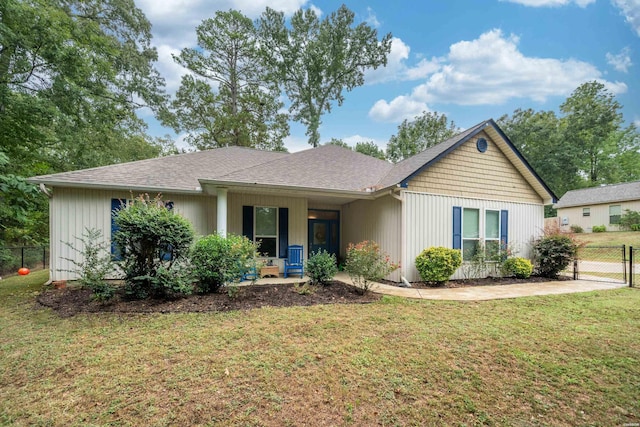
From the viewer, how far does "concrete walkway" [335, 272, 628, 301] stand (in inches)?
240

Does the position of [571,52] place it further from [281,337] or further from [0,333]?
[0,333]

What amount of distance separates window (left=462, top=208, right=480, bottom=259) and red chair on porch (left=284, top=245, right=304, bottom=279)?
5038 mm

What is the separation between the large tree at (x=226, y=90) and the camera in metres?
17.9

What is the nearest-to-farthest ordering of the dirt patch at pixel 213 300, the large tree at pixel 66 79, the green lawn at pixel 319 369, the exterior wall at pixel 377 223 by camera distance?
the green lawn at pixel 319 369 → the dirt patch at pixel 213 300 → the exterior wall at pixel 377 223 → the large tree at pixel 66 79

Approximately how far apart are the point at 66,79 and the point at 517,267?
52.1ft

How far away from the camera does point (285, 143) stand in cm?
2131

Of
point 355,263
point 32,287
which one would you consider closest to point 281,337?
point 355,263

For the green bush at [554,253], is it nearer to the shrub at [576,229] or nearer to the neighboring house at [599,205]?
the neighboring house at [599,205]

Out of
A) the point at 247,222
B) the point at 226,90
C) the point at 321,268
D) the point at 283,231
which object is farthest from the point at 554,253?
the point at 226,90

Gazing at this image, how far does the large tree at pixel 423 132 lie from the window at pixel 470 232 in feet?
61.9

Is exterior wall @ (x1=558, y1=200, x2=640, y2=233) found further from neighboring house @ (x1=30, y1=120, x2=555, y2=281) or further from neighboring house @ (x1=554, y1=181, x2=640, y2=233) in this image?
neighboring house @ (x1=30, y1=120, x2=555, y2=281)

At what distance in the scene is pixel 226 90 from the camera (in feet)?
62.5

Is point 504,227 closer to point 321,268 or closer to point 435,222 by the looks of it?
point 435,222

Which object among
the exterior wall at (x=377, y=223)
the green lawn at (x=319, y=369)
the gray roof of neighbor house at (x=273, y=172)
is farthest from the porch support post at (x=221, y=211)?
the exterior wall at (x=377, y=223)
